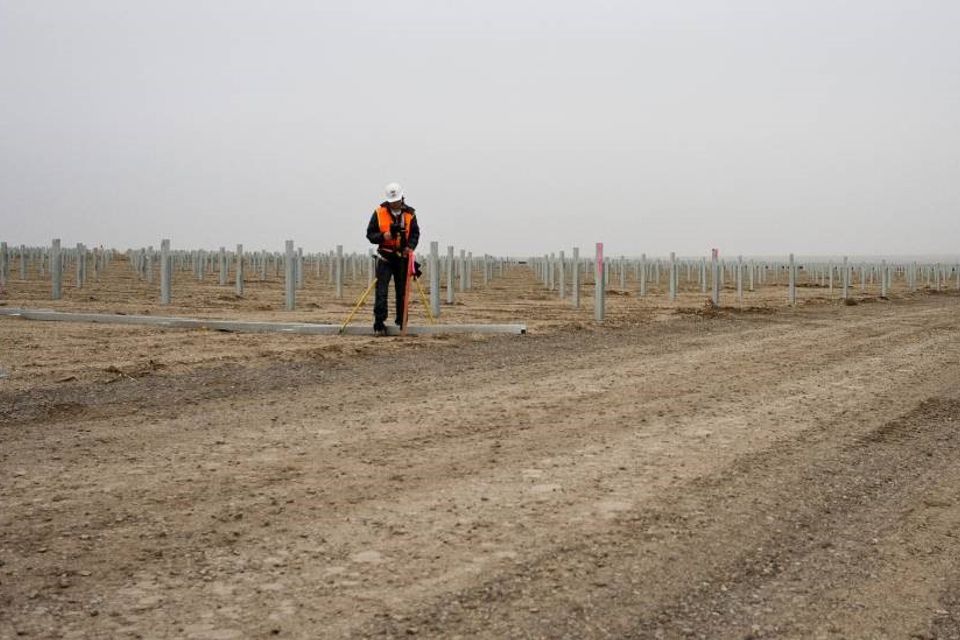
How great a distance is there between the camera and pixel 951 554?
3.02 meters

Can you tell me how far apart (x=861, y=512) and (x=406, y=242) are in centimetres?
791

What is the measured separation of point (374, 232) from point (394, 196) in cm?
52

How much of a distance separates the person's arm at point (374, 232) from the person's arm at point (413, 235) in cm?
36

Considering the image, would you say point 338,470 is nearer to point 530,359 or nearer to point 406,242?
point 530,359

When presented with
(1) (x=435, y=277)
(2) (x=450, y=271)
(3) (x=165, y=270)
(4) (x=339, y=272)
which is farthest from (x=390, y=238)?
(4) (x=339, y=272)

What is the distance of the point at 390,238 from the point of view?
10.7 meters

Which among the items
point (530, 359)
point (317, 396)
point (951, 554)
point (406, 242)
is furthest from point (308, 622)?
point (406, 242)

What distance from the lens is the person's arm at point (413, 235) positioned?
35.3ft

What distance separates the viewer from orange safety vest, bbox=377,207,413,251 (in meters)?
10.7

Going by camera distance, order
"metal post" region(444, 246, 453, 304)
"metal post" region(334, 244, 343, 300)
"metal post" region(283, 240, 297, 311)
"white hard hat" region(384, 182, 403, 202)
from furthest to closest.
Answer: "metal post" region(334, 244, 343, 300)
"metal post" region(444, 246, 453, 304)
"metal post" region(283, 240, 297, 311)
"white hard hat" region(384, 182, 403, 202)

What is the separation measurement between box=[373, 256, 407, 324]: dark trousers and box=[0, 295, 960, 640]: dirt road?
3.66 m

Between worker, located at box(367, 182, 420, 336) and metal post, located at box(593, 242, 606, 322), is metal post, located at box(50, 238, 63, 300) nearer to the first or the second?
worker, located at box(367, 182, 420, 336)

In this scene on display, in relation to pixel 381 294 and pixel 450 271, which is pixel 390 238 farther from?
pixel 450 271

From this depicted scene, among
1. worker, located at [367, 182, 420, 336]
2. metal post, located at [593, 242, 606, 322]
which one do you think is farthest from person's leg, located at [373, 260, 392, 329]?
Result: metal post, located at [593, 242, 606, 322]
